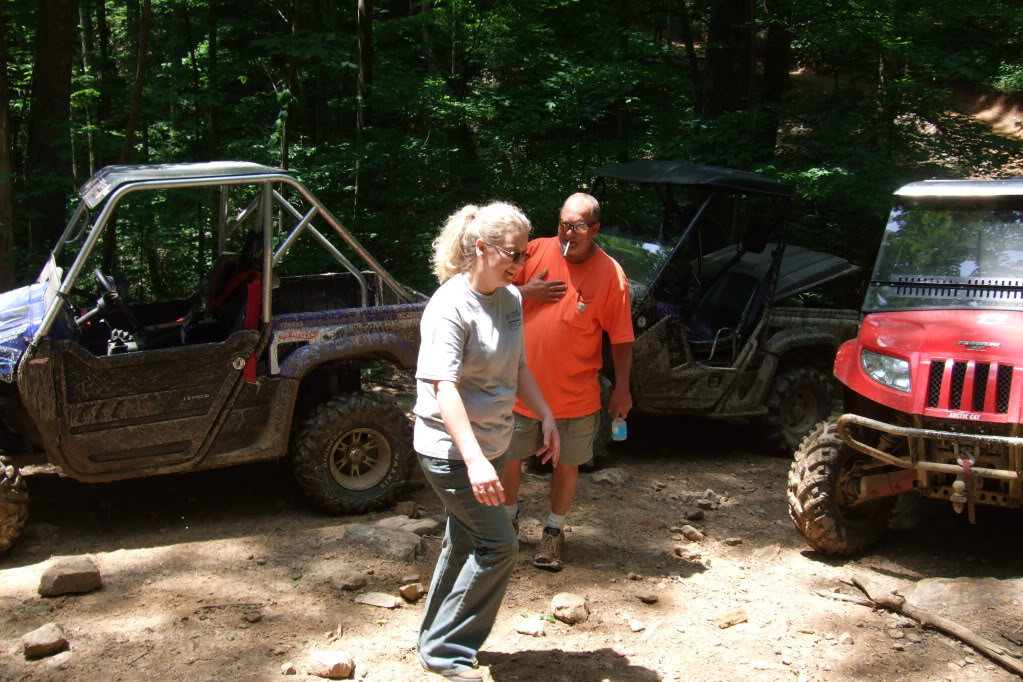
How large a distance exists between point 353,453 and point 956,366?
3.16 meters

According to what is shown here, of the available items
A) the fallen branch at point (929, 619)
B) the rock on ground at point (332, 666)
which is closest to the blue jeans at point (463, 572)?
the rock on ground at point (332, 666)

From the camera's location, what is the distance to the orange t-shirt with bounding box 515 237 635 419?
4.62 metres

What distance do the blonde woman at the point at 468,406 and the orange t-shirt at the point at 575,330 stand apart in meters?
1.01

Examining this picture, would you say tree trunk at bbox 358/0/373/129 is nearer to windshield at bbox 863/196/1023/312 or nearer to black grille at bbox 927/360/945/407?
windshield at bbox 863/196/1023/312

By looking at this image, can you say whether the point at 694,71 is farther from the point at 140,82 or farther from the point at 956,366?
the point at 956,366

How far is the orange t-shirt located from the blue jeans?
3.43ft

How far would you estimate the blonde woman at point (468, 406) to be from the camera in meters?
3.34

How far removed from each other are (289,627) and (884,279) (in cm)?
371

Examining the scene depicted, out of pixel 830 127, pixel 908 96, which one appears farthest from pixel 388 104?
pixel 908 96

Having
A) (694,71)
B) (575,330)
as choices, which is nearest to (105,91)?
(694,71)

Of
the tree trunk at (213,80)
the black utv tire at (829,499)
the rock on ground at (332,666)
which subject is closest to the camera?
the rock on ground at (332,666)

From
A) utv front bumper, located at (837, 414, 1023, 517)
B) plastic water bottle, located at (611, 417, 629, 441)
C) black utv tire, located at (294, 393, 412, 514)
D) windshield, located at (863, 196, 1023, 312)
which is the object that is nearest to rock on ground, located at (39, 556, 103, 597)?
black utv tire, located at (294, 393, 412, 514)

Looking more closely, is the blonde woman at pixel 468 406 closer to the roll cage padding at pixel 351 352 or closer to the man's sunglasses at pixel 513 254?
the man's sunglasses at pixel 513 254

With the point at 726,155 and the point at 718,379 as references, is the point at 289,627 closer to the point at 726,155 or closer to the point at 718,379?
the point at 718,379
